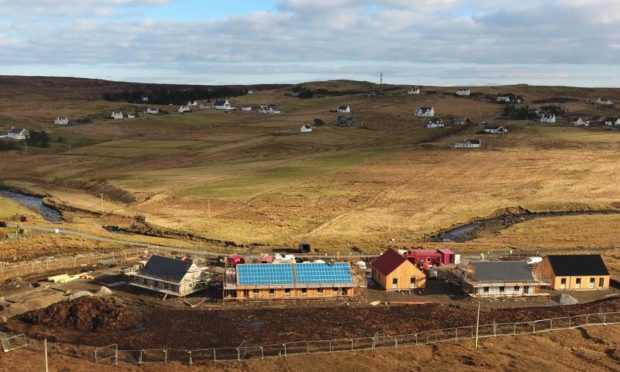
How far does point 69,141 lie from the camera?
135125 mm

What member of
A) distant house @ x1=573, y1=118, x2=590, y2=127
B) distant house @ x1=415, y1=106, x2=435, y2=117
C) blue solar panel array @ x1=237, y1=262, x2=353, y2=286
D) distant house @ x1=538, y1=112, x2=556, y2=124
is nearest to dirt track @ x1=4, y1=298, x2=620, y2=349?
blue solar panel array @ x1=237, y1=262, x2=353, y2=286

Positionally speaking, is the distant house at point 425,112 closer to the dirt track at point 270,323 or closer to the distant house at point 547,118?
the distant house at point 547,118

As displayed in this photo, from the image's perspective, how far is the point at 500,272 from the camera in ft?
157

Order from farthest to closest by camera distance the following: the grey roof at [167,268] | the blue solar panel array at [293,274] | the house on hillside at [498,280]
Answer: the house on hillside at [498,280]
the grey roof at [167,268]
the blue solar panel array at [293,274]

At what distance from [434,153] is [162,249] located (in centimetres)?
6974

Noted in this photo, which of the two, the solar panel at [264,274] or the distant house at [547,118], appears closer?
the solar panel at [264,274]

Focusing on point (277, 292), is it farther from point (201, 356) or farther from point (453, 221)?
point (453, 221)

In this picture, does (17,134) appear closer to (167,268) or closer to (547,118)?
(167,268)

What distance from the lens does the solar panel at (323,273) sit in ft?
152

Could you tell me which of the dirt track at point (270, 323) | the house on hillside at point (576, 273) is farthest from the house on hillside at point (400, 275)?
the house on hillside at point (576, 273)

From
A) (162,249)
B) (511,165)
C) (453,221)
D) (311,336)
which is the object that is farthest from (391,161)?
(311,336)

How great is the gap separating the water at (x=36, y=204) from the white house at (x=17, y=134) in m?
40.6

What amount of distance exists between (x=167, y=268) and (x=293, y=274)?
32.2ft

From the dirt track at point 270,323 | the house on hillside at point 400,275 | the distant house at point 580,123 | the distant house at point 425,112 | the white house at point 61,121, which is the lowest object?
the dirt track at point 270,323
